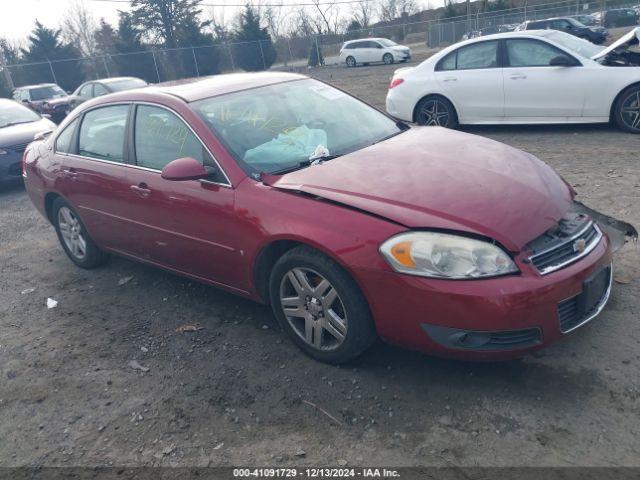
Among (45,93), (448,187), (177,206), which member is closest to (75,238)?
(177,206)

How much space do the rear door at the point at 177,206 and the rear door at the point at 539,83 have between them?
19.3 feet

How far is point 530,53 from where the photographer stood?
802cm

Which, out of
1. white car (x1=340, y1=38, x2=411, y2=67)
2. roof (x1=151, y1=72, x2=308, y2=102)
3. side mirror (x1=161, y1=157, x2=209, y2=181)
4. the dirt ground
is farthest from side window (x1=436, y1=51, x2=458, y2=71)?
white car (x1=340, y1=38, x2=411, y2=67)

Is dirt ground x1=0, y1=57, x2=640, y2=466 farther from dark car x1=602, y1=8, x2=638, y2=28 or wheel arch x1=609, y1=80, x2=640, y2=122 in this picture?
dark car x1=602, y1=8, x2=638, y2=28

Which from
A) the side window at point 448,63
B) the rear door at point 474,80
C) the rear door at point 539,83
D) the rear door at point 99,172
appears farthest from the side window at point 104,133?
the rear door at point 539,83

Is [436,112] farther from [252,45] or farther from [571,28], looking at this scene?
[252,45]

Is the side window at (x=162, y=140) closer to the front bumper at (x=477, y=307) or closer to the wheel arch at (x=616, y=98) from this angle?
the front bumper at (x=477, y=307)

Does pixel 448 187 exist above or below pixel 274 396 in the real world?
above

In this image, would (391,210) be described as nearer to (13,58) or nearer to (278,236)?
(278,236)

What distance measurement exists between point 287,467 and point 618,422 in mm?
1587

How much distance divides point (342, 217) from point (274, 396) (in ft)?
3.61

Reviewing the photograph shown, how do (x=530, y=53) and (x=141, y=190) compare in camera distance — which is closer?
(x=141, y=190)

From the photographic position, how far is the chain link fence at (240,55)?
31.2 meters

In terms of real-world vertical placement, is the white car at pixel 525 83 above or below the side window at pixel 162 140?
below
